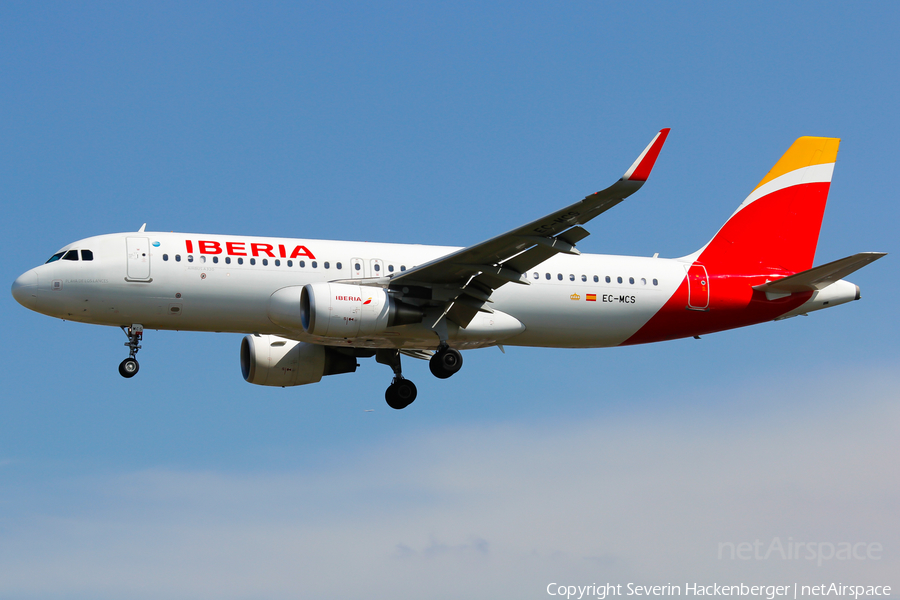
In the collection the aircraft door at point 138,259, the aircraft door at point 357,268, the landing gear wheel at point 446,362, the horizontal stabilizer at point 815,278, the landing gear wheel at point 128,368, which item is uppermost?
the aircraft door at point 138,259

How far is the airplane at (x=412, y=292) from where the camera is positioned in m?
25.4

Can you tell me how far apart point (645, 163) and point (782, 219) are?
12877 millimetres

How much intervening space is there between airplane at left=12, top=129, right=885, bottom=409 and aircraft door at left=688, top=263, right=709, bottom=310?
0.12 feet

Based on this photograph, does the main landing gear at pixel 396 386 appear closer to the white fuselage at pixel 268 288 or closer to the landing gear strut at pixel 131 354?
the white fuselage at pixel 268 288

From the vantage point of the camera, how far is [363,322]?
995 inches

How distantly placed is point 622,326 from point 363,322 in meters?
7.81

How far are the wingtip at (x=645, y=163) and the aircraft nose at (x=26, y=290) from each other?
15.1m

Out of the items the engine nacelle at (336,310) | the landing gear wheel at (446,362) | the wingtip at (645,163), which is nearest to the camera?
the wingtip at (645,163)

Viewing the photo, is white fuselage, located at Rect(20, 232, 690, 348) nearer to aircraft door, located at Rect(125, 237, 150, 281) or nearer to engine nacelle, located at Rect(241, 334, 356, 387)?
aircraft door, located at Rect(125, 237, 150, 281)

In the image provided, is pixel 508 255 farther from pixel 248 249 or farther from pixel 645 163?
pixel 248 249

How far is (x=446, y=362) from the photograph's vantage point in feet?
87.9

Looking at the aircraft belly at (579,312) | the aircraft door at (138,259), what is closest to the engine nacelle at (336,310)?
the aircraft door at (138,259)

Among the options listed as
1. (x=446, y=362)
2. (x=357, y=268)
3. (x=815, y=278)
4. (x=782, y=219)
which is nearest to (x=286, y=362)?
Result: (x=357, y=268)

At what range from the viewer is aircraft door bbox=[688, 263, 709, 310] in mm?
29141
